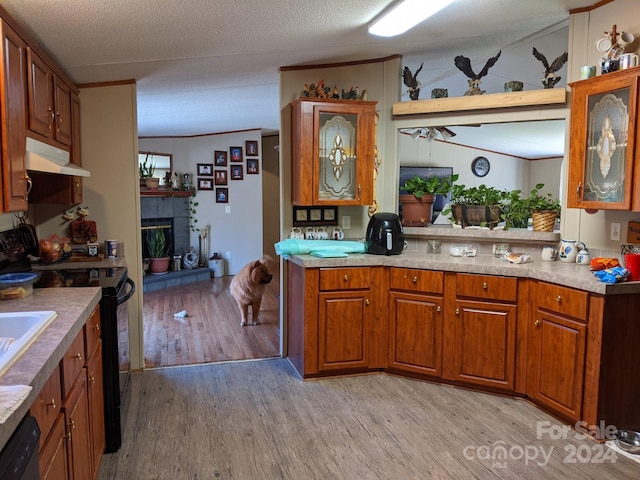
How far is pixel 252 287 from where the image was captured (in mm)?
4680

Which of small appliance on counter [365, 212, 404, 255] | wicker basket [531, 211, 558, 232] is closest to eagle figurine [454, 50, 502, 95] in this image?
wicker basket [531, 211, 558, 232]

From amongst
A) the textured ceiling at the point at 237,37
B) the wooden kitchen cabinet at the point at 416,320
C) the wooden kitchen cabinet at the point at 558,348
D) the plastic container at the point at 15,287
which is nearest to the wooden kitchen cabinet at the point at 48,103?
the textured ceiling at the point at 237,37

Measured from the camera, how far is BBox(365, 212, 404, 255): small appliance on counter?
333 centimetres

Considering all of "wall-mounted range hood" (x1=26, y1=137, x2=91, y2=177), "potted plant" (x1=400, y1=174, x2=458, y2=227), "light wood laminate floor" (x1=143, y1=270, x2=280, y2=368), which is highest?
"wall-mounted range hood" (x1=26, y1=137, x2=91, y2=177)

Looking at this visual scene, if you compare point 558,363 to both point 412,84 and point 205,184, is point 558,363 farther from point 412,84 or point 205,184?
point 205,184

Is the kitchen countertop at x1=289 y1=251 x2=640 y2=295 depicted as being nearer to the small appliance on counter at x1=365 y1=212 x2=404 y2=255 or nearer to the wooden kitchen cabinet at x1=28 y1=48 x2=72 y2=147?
the small appliance on counter at x1=365 y1=212 x2=404 y2=255

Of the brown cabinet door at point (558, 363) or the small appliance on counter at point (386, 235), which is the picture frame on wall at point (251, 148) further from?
the brown cabinet door at point (558, 363)

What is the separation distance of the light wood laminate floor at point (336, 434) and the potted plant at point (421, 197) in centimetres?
122

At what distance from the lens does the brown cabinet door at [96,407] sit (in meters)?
2.06

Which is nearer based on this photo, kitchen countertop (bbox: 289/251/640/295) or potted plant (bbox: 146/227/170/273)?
kitchen countertop (bbox: 289/251/640/295)

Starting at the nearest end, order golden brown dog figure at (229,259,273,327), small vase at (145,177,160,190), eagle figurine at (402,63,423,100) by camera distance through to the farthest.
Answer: eagle figurine at (402,63,423,100) < golden brown dog figure at (229,259,273,327) < small vase at (145,177,160,190)

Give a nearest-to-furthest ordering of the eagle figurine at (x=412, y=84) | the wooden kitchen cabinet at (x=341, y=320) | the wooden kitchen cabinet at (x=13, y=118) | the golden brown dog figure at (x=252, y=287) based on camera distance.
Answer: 1. the wooden kitchen cabinet at (x=13, y=118)
2. the wooden kitchen cabinet at (x=341, y=320)
3. the eagle figurine at (x=412, y=84)
4. the golden brown dog figure at (x=252, y=287)

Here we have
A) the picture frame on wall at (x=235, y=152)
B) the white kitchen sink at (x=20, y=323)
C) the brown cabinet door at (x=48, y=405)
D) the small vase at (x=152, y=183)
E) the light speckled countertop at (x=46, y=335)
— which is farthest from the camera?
the picture frame on wall at (x=235, y=152)

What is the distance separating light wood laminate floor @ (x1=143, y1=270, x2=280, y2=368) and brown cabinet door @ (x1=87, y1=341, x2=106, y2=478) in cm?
137
